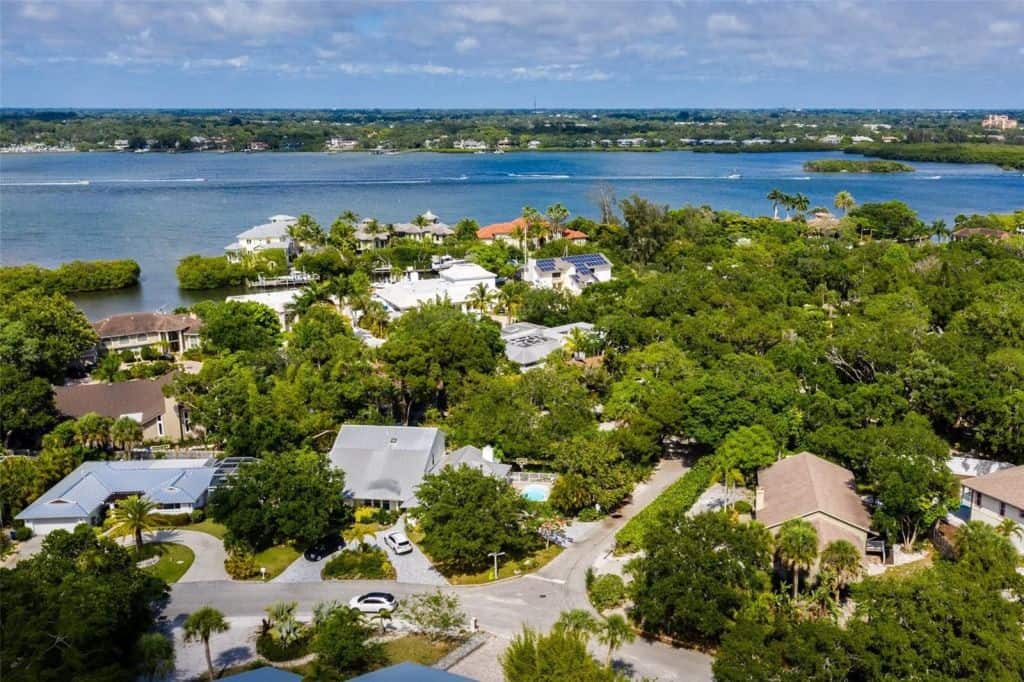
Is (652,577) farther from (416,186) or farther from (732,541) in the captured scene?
(416,186)

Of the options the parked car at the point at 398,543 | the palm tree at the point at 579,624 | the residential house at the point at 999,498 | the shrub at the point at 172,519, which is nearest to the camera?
the palm tree at the point at 579,624

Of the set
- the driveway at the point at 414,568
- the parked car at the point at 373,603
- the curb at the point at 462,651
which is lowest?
the driveway at the point at 414,568

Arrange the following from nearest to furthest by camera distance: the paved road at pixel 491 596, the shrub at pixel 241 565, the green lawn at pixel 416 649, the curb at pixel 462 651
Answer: the curb at pixel 462 651, the green lawn at pixel 416 649, the paved road at pixel 491 596, the shrub at pixel 241 565

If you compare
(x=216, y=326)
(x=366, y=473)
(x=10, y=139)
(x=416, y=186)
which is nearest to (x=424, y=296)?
(x=216, y=326)

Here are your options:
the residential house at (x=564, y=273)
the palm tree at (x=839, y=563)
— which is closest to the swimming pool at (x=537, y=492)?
the palm tree at (x=839, y=563)

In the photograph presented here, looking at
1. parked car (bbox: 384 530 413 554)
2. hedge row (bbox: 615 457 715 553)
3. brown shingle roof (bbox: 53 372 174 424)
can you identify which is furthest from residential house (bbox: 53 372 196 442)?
hedge row (bbox: 615 457 715 553)

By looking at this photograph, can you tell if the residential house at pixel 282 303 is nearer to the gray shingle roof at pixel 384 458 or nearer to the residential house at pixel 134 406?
the residential house at pixel 134 406

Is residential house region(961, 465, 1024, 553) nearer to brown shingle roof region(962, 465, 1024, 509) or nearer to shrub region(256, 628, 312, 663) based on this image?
brown shingle roof region(962, 465, 1024, 509)
